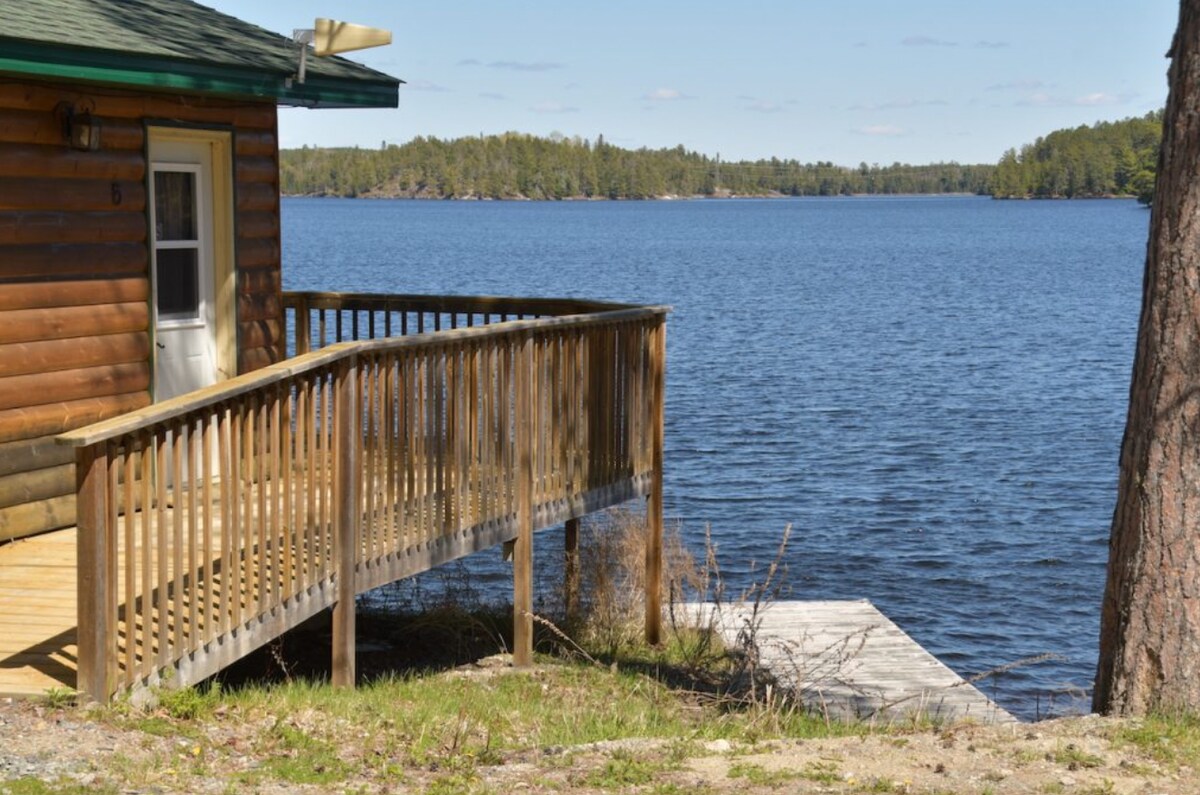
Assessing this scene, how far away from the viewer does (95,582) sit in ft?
22.8

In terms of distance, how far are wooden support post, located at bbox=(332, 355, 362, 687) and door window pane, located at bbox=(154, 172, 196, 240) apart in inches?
96.7

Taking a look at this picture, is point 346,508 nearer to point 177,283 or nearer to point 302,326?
point 177,283

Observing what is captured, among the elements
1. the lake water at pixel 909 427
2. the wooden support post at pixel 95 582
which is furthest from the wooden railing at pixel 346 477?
the lake water at pixel 909 427

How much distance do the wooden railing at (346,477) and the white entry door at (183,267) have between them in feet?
2.47

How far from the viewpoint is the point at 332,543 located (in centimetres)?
920

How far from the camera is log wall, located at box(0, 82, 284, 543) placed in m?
9.57

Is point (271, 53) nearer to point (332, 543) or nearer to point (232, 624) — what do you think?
point (332, 543)

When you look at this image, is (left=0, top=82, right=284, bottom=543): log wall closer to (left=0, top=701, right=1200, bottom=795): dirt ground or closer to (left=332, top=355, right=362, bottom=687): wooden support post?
(left=332, top=355, right=362, bottom=687): wooden support post

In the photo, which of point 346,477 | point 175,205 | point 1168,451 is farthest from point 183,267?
point 1168,451

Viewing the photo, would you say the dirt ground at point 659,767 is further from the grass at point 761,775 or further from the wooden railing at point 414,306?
the wooden railing at point 414,306

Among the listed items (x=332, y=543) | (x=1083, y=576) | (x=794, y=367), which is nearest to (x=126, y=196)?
(x=332, y=543)

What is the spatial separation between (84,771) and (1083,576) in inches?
621

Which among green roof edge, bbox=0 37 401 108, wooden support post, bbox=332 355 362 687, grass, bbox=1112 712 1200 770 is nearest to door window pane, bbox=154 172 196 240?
green roof edge, bbox=0 37 401 108

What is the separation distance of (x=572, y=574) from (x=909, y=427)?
18.8 meters
